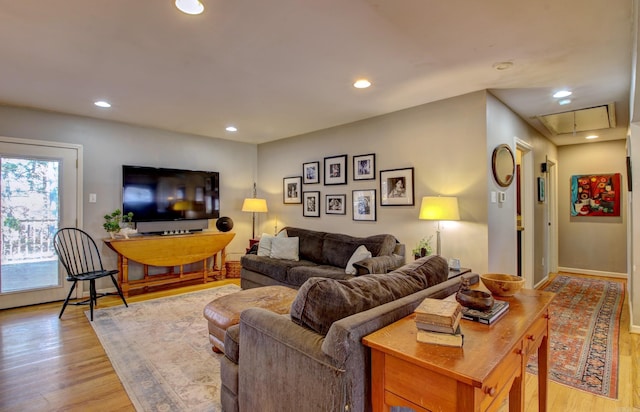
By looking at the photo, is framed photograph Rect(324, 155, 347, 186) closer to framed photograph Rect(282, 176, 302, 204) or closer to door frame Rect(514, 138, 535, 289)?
framed photograph Rect(282, 176, 302, 204)

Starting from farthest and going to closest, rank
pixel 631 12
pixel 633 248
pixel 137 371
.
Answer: pixel 633 248, pixel 137 371, pixel 631 12

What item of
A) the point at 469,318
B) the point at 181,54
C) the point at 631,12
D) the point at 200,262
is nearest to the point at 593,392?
the point at 469,318

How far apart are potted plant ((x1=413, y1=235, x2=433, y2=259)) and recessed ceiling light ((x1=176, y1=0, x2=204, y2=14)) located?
109 inches

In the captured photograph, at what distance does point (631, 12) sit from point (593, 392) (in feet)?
7.75

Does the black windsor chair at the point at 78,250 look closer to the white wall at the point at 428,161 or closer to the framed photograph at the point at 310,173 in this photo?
the framed photograph at the point at 310,173

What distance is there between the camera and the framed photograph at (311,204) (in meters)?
4.84

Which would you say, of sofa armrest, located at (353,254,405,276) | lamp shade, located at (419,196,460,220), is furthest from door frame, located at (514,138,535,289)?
sofa armrest, located at (353,254,405,276)

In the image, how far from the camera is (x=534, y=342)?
59.1 inches

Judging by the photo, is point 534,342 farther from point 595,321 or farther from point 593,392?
point 595,321

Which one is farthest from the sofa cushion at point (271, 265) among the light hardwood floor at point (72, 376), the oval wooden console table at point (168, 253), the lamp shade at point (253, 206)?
the light hardwood floor at point (72, 376)

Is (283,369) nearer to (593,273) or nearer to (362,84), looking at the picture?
(362,84)

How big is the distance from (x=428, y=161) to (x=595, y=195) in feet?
13.5

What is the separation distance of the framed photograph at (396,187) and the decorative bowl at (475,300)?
2299 millimetres

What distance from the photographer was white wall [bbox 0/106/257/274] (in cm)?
383
